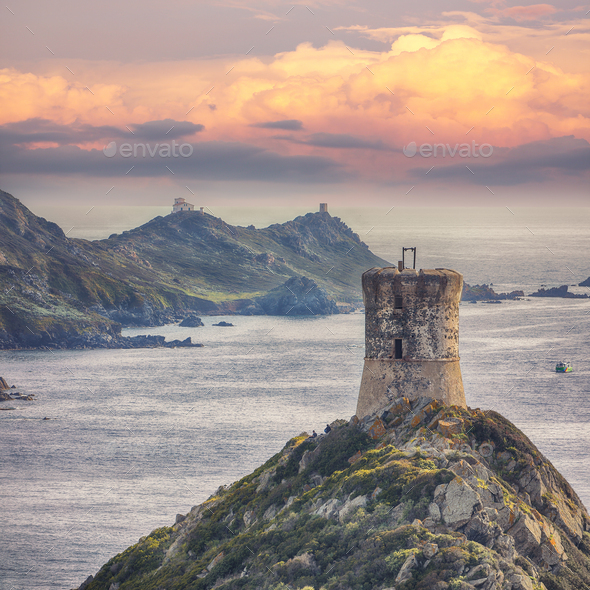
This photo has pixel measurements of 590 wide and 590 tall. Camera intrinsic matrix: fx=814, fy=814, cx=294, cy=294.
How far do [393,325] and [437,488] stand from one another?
29.9ft

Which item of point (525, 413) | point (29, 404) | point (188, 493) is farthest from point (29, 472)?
point (525, 413)

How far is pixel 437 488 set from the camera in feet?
101

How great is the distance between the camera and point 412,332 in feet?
124

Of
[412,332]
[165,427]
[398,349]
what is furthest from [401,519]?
[165,427]

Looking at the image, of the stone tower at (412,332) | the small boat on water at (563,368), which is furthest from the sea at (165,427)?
the stone tower at (412,332)

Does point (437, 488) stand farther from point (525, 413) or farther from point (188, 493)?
point (525, 413)

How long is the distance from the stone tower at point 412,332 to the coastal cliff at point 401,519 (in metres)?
0.98

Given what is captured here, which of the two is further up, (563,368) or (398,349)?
(398,349)

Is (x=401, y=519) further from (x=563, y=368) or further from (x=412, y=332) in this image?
(x=563, y=368)

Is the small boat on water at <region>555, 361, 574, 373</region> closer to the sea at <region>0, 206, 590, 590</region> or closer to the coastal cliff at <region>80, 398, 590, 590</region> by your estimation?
the sea at <region>0, 206, 590, 590</region>

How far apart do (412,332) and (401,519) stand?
31.9 feet

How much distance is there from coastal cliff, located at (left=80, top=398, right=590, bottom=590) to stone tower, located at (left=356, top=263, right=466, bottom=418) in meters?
0.98

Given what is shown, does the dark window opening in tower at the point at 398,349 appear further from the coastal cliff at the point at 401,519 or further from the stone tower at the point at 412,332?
the coastal cliff at the point at 401,519

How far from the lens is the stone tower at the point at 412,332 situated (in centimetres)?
3744
